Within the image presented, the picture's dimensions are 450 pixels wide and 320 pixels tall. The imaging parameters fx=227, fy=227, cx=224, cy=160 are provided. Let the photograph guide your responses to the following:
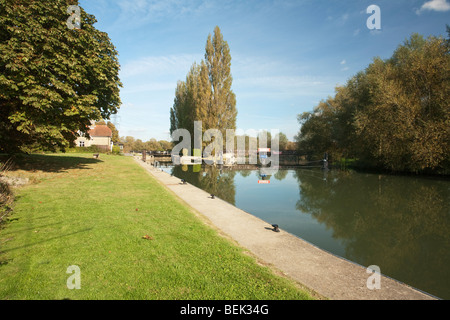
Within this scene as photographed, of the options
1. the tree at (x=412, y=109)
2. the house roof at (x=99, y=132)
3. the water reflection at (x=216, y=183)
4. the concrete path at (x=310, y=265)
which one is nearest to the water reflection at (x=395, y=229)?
the concrete path at (x=310, y=265)

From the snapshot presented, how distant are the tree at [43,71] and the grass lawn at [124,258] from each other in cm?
644

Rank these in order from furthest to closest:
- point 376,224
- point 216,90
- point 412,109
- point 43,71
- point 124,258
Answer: point 216,90, point 412,109, point 43,71, point 376,224, point 124,258

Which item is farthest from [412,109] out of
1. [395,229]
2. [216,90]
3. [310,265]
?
[216,90]

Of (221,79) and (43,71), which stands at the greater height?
(221,79)

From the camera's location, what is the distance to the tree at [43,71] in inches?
420

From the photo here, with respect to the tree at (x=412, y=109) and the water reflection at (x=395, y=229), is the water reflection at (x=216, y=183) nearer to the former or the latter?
the water reflection at (x=395, y=229)

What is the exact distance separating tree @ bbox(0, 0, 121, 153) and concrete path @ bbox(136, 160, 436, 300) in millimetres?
10727

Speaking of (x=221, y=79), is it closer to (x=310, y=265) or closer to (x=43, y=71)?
(x=43, y=71)

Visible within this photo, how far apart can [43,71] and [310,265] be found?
1413 cm

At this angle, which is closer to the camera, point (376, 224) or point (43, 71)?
point (376, 224)

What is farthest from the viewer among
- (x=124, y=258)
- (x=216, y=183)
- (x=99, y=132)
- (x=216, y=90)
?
(x=99, y=132)

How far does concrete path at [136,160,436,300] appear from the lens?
3.29m

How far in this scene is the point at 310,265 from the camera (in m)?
4.11
